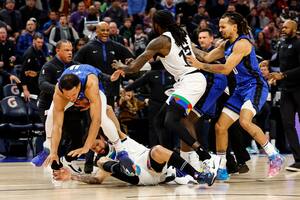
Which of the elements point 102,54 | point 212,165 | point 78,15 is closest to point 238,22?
point 212,165

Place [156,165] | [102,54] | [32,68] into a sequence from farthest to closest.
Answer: [32,68], [102,54], [156,165]

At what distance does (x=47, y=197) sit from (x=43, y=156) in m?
2.22

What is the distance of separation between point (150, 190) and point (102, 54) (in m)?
3.42

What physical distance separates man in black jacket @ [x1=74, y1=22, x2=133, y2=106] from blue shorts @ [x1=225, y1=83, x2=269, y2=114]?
2.29 metres

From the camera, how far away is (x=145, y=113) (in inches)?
564

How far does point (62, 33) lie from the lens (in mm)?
15305

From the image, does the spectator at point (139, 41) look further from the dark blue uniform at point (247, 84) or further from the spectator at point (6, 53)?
the dark blue uniform at point (247, 84)

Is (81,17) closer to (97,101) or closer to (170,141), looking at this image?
(170,141)

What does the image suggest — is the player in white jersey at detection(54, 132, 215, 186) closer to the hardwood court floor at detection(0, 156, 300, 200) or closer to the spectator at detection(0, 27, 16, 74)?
the hardwood court floor at detection(0, 156, 300, 200)

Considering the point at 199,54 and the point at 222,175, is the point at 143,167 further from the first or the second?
the point at 199,54

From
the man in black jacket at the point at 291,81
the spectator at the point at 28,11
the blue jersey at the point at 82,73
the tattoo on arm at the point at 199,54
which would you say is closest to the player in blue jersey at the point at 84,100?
the blue jersey at the point at 82,73

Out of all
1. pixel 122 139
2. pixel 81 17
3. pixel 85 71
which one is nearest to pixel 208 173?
pixel 122 139

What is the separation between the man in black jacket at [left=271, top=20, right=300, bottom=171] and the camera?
34.6ft

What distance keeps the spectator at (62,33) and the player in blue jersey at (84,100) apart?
679 centimetres
